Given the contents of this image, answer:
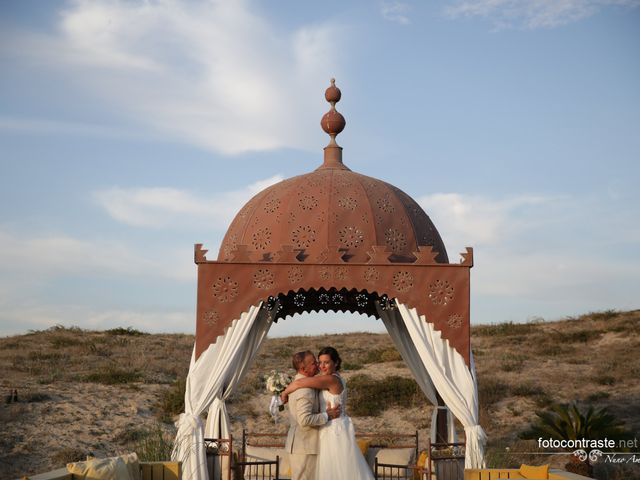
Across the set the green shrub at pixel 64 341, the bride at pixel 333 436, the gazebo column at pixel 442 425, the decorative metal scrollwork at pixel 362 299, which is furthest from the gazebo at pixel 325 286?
the green shrub at pixel 64 341

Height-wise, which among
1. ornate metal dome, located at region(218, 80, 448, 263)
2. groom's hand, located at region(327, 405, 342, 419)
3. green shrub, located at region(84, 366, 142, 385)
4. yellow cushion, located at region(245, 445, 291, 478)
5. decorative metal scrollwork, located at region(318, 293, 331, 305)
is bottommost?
yellow cushion, located at region(245, 445, 291, 478)

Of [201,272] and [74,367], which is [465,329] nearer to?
[201,272]

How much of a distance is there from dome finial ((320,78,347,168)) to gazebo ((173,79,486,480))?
113 centimetres

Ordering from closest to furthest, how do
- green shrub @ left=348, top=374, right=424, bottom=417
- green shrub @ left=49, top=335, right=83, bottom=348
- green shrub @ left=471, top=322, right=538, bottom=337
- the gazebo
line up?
the gazebo < green shrub @ left=348, top=374, right=424, bottom=417 < green shrub @ left=49, top=335, right=83, bottom=348 < green shrub @ left=471, top=322, right=538, bottom=337

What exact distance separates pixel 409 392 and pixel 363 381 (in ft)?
4.08

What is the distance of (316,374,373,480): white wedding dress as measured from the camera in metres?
6.10

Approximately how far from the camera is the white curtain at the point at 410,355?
30.6ft

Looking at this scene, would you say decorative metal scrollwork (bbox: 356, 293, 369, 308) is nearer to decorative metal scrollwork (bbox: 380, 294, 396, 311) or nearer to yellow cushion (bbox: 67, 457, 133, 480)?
decorative metal scrollwork (bbox: 380, 294, 396, 311)

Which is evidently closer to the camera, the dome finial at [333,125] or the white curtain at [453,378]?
the white curtain at [453,378]

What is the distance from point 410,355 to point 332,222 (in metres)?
2.02

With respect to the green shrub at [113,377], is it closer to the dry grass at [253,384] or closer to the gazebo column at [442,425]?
the dry grass at [253,384]

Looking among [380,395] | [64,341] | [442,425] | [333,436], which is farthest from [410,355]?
[64,341]

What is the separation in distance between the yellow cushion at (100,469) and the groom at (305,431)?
1.64 meters

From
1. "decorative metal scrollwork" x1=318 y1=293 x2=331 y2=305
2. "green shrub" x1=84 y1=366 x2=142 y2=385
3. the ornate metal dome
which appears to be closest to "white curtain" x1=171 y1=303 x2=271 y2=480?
the ornate metal dome
